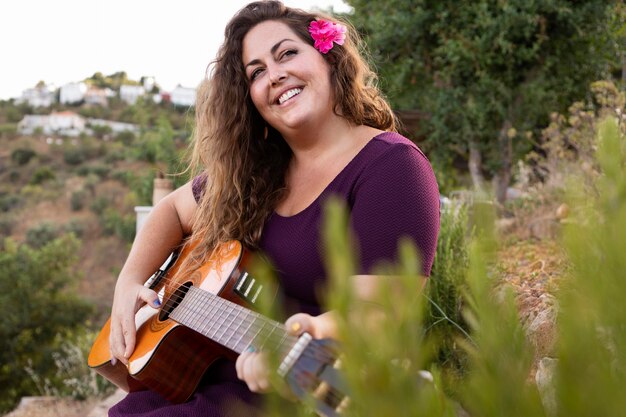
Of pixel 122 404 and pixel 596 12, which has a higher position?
pixel 122 404

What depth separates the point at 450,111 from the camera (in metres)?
12.2

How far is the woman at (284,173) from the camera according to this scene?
184 cm

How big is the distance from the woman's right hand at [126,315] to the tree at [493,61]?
9.51 metres

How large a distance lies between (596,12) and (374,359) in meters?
12.1

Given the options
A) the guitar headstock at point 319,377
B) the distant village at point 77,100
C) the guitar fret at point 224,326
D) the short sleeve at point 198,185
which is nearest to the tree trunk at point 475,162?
the short sleeve at point 198,185

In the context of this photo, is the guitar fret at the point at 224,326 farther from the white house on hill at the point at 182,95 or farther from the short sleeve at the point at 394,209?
the white house on hill at the point at 182,95

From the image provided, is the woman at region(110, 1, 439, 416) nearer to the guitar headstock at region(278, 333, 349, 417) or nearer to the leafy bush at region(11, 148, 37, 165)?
the guitar headstock at region(278, 333, 349, 417)

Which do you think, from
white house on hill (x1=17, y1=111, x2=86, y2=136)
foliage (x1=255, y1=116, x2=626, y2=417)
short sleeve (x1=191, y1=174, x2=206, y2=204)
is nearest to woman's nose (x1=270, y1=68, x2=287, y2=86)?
short sleeve (x1=191, y1=174, x2=206, y2=204)

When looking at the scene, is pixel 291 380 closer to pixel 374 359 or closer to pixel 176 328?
pixel 374 359

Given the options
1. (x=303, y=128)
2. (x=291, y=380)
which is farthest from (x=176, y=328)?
(x=291, y=380)

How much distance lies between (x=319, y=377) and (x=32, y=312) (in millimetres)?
14963

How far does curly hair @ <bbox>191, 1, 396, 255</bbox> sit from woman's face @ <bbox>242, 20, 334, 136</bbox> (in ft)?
0.15

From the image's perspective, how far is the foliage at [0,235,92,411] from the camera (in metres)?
12.1

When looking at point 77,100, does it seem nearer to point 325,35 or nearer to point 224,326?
point 325,35
